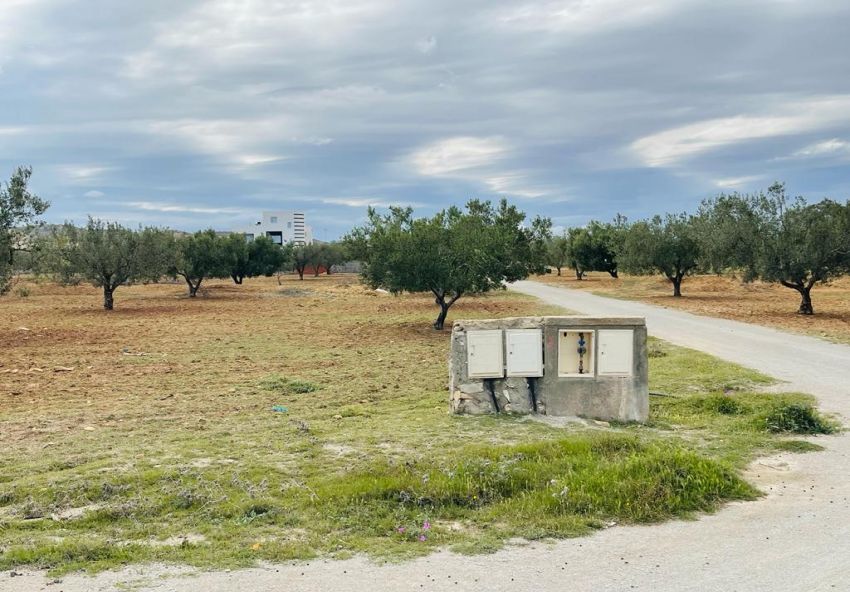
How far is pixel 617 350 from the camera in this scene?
8.73 metres

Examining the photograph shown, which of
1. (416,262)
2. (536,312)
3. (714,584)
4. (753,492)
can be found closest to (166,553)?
(714,584)

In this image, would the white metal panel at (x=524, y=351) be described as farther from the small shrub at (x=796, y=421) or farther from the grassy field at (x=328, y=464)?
the small shrub at (x=796, y=421)

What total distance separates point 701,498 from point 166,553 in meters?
4.05

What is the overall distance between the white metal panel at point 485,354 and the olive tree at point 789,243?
2123 cm

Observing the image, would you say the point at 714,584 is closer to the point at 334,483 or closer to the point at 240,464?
the point at 334,483

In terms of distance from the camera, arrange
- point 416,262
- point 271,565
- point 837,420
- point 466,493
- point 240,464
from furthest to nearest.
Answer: point 416,262 → point 837,420 → point 240,464 → point 466,493 → point 271,565

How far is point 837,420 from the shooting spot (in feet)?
28.9

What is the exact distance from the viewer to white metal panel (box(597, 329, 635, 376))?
28.6 feet

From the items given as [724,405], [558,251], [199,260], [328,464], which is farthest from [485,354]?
[558,251]

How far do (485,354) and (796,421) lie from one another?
11.7 ft

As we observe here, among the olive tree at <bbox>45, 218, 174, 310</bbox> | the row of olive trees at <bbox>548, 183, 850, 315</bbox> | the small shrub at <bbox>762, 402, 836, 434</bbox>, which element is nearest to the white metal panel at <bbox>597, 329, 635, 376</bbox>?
the small shrub at <bbox>762, 402, 836, 434</bbox>

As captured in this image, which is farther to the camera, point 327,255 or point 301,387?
point 327,255

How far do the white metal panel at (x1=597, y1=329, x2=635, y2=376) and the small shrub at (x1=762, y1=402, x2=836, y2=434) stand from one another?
1.64 m

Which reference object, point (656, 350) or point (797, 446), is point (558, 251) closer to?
point (656, 350)
